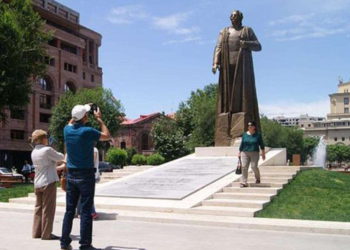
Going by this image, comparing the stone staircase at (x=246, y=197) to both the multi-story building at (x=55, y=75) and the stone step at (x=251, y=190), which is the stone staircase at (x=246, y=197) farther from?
the multi-story building at (x=55, y=75)

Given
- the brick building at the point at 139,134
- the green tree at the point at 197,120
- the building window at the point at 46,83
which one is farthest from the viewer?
the brick building at the point at 139,134

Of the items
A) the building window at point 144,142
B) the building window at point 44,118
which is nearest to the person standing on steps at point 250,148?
the building window at point 44,118

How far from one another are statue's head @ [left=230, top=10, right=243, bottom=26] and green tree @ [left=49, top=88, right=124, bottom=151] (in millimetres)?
31269

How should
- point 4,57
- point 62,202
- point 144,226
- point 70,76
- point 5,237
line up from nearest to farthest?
1. point 5,237
2. point 144,226
3. point 62,202
4. point 4,57
5. point 70,76

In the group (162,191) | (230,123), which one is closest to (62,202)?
(162,191)

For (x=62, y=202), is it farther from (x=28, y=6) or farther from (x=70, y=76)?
(x=70, y=76)

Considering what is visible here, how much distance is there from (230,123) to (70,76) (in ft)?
166

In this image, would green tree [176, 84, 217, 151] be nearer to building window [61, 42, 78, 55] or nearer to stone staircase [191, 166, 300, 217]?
building window [61, 42, 78, 55]

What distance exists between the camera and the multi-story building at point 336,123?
461ft

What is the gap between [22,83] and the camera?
2697 centimetres

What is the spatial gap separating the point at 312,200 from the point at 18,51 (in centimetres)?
1961

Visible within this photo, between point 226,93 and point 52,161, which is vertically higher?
point 226,93

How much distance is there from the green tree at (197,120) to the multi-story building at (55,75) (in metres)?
15.8

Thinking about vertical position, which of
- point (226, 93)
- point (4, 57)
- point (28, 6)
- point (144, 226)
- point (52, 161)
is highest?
point (28, 6)
